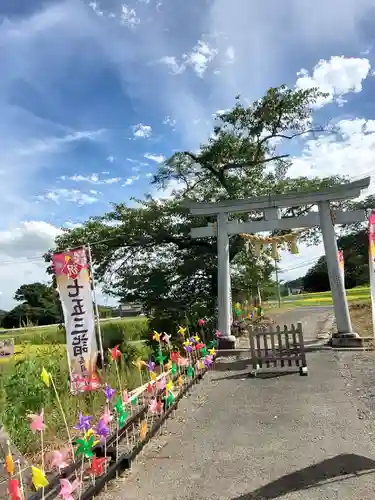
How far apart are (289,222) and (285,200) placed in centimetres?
65

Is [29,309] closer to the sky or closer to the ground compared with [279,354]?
closer to the sky

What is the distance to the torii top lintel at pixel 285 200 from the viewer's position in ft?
37.3

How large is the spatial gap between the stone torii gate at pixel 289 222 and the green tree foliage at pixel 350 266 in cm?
1699

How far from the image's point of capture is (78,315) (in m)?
7.75

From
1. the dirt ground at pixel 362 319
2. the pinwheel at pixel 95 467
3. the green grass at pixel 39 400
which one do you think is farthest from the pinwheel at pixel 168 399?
the dirt ground at pixel 362 319

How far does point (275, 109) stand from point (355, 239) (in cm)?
2091

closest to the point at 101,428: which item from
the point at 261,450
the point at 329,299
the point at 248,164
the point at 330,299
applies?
the point at 261,450

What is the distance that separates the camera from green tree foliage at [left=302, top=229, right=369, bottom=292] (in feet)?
108

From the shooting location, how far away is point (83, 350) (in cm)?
760

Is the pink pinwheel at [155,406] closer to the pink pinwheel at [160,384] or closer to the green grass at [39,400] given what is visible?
the pink pinwheel at [160,384]

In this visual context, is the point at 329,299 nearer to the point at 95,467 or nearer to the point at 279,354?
the point at 279,354

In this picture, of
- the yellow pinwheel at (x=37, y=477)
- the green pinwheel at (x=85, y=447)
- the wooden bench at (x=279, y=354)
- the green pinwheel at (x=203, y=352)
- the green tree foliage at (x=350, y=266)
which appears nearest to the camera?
the yellow pinwheel at (x=37, y=477)

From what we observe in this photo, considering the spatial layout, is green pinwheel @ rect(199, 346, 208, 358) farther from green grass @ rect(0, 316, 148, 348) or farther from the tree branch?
the tree branch

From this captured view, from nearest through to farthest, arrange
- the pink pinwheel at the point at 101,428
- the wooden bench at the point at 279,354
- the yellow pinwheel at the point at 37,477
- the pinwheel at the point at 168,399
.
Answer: the yellow pinwheel at the point at 37,477, the pink pinwheel at the point at 101,428, the pinwheel at the point at 168,399, the wooden bench at the point at 279,354
